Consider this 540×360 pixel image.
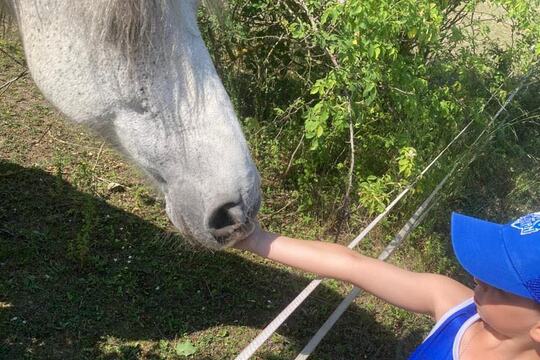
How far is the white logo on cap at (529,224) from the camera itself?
142cm

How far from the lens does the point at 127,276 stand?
3.32 meters

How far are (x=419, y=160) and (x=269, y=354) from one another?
4.55ft

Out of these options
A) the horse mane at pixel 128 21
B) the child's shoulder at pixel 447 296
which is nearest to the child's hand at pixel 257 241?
the child's shoulder at pixel 447 296

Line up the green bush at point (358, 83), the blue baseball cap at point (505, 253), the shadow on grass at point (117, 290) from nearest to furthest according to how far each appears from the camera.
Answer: the blue baseball cap at point (505, 253), the green bush at point (358, 83), the shadow on grass at point (117, 290)

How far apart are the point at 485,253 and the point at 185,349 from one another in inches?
77.0

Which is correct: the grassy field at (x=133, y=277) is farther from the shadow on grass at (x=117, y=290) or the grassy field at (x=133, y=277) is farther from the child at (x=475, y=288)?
the child at (x=475, y=288)

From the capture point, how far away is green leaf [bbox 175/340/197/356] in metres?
2.99

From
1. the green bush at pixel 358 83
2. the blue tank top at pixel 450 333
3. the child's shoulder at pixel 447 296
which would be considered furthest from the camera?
the green bush at pixel 358 83

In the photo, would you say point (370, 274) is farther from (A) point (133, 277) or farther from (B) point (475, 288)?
(A) point (133, 277)

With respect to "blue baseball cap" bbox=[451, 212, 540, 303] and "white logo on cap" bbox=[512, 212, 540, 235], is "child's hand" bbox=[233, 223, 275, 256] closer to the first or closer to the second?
"blue baseball cap" bbox=[451, 212, 540, 303]

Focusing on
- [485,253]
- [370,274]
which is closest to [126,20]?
[370,274]

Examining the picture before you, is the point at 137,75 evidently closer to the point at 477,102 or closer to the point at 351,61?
the point at 351,61

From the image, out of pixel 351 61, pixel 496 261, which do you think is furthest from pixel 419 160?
pixel 496 261

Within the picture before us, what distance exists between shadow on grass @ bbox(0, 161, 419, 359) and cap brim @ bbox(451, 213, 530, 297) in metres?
1.78
